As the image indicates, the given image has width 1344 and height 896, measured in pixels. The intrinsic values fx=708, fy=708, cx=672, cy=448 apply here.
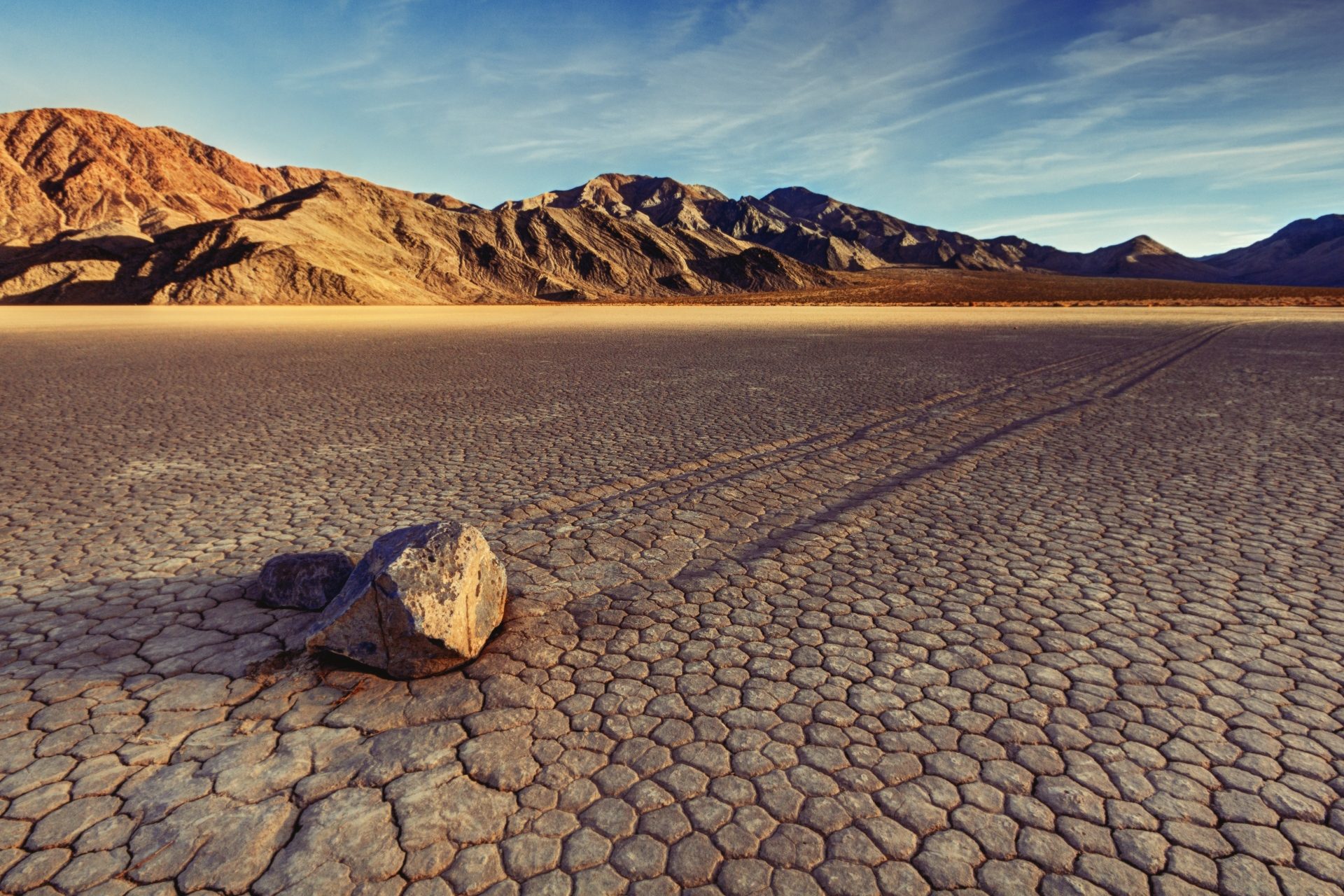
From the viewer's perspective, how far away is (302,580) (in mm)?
4617

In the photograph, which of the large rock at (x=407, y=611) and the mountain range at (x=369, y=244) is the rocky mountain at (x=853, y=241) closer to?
the mountain range at (x=369, y=244)

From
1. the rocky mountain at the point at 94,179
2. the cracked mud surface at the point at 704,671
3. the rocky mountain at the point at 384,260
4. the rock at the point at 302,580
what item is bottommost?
the cracked mud surface at the point at 704,671

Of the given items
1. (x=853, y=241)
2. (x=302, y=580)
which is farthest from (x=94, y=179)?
(x=302, y=580)

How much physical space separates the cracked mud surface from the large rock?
150 millimetres

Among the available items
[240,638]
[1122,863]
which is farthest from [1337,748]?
[240,638]

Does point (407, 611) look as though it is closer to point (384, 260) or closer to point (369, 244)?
point (384, 260)

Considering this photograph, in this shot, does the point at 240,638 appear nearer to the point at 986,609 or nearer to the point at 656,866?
the point at 656,866

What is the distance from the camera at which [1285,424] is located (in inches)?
407

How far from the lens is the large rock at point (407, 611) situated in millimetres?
3756

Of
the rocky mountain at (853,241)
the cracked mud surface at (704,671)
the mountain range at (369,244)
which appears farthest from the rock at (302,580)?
the rocky mountain at (853,241)

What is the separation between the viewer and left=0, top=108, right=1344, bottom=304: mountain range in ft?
202

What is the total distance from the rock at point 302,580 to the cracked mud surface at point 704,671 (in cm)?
18

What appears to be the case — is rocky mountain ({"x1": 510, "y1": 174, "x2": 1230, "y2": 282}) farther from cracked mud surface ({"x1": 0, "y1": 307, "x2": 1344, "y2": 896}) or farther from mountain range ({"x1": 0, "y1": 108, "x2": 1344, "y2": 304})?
cracked mud surface ({"x1": 0, "y1": 307, "x2": 1344, "y2": 896})

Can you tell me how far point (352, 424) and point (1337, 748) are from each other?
1066 centimetres
